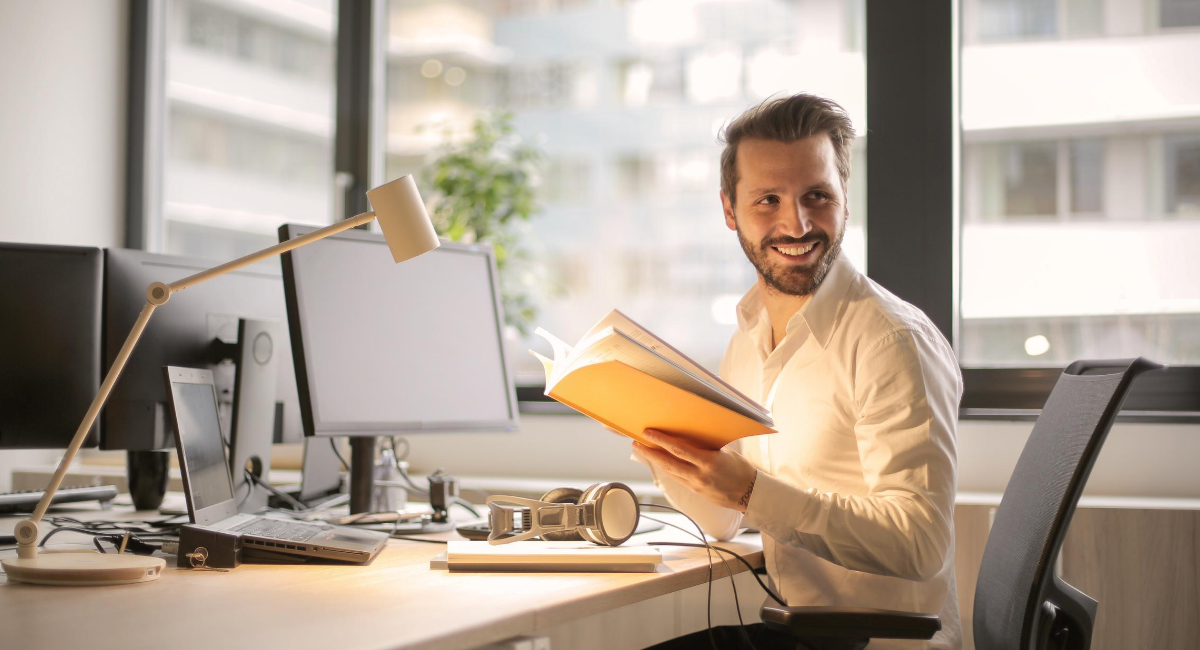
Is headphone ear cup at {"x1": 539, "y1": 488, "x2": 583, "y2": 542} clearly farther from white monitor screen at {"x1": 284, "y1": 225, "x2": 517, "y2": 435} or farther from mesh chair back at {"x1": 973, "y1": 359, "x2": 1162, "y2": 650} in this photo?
mesh chair back at {"x1": 973, "y1": 359, "x2": 1162, "y2": 650}

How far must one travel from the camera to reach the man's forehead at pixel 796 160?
1.66m

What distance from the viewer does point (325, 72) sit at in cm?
339

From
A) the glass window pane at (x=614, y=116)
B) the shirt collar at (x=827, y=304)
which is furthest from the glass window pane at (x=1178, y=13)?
the shirt collar at (x=827, y=304)

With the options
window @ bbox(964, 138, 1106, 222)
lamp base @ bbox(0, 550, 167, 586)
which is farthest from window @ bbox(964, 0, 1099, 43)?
lamp base @ bbox(0, 550, 167, 586)

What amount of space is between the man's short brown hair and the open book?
545 mm

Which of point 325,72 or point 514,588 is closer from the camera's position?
point 514,588

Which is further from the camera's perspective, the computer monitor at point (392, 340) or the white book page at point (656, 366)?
the computer monitor at point (392, 340)

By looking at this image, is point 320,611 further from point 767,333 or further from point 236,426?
point 767,333

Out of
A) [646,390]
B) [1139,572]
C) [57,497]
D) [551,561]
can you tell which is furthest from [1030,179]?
[57,497]

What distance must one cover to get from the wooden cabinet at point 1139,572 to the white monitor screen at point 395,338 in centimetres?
122

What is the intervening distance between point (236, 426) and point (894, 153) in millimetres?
1736

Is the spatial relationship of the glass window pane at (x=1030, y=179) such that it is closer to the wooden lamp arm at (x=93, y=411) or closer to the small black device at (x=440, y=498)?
the small black device at (x=440, y=498)

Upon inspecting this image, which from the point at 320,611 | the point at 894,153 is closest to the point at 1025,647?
the point at 320,611

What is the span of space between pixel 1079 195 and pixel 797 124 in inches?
45.9
